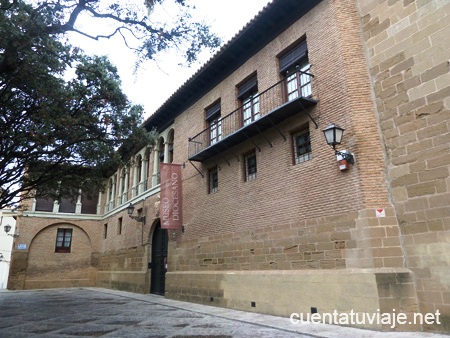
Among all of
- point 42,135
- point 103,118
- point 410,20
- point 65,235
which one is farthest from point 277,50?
point 65,235

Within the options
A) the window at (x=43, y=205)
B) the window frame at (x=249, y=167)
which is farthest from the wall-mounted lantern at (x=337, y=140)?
the window at (x=43, y=205)

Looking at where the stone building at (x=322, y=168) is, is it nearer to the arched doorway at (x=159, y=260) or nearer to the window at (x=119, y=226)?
the arched doorway at (x=159, y=260)

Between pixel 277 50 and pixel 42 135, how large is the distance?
6.73 m

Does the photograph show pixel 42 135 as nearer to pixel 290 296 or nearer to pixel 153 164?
pixel 290 296

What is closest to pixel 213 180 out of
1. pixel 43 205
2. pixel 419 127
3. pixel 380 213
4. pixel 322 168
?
pixel 322 168

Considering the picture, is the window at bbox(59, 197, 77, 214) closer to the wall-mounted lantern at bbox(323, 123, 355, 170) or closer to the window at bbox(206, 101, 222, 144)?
the window at bbox(206, 101, 222, 144)

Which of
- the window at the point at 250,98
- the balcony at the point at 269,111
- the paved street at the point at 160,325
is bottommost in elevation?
the paved street at the point at 160,325

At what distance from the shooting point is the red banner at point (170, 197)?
43.7 ft

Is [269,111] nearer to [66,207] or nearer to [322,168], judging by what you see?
[322,168]

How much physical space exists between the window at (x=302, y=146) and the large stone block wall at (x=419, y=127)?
1.82 m

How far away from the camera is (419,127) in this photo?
7035mm

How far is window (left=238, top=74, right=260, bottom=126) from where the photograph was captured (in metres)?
11.0

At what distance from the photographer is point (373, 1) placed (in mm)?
8328

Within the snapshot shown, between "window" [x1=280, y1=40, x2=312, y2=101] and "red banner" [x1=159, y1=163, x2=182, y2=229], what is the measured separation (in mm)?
5934
